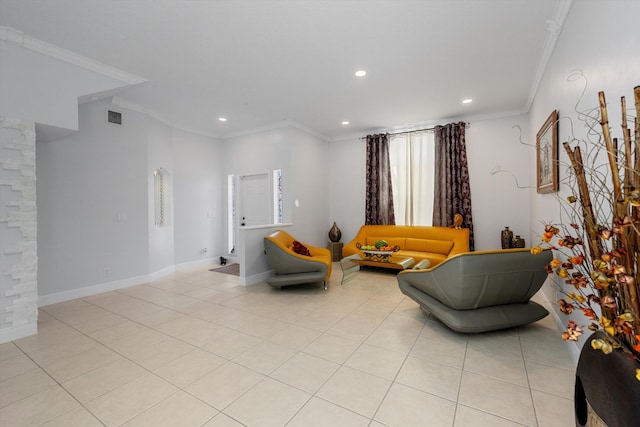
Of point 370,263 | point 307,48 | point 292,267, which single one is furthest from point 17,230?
point 370,263

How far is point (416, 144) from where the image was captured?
604cm

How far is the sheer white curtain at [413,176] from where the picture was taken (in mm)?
5914

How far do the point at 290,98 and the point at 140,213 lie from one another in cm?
329

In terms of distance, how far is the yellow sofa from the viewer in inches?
201

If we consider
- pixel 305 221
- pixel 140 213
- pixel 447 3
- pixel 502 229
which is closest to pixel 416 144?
pixel 502 229

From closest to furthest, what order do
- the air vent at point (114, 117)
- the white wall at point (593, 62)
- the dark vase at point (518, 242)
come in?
the white wall at point (593, 62) → the air vent at point (114, 117) → the dark vase at point (518, 242)

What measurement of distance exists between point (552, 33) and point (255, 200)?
5551 mm

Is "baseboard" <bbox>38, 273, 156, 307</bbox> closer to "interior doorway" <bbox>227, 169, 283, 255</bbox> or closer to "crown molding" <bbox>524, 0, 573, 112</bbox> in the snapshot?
"interior doorway" <bbox>227, 169, 283, 255</bbox>

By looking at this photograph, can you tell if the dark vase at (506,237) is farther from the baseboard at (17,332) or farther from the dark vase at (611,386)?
the baseboard at (17,332)

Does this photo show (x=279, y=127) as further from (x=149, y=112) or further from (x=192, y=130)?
(x=149, y=112)

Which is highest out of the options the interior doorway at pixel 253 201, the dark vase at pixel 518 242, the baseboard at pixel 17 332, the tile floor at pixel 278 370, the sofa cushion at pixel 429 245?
the interior doorway at pixel 253 201

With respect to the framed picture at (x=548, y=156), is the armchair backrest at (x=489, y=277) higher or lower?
lower

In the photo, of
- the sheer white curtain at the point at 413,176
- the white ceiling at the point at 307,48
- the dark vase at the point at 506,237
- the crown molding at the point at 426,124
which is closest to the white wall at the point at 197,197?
the white ceiling at the point at 307,48

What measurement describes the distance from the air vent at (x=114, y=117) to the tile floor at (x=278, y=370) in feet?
9.60
